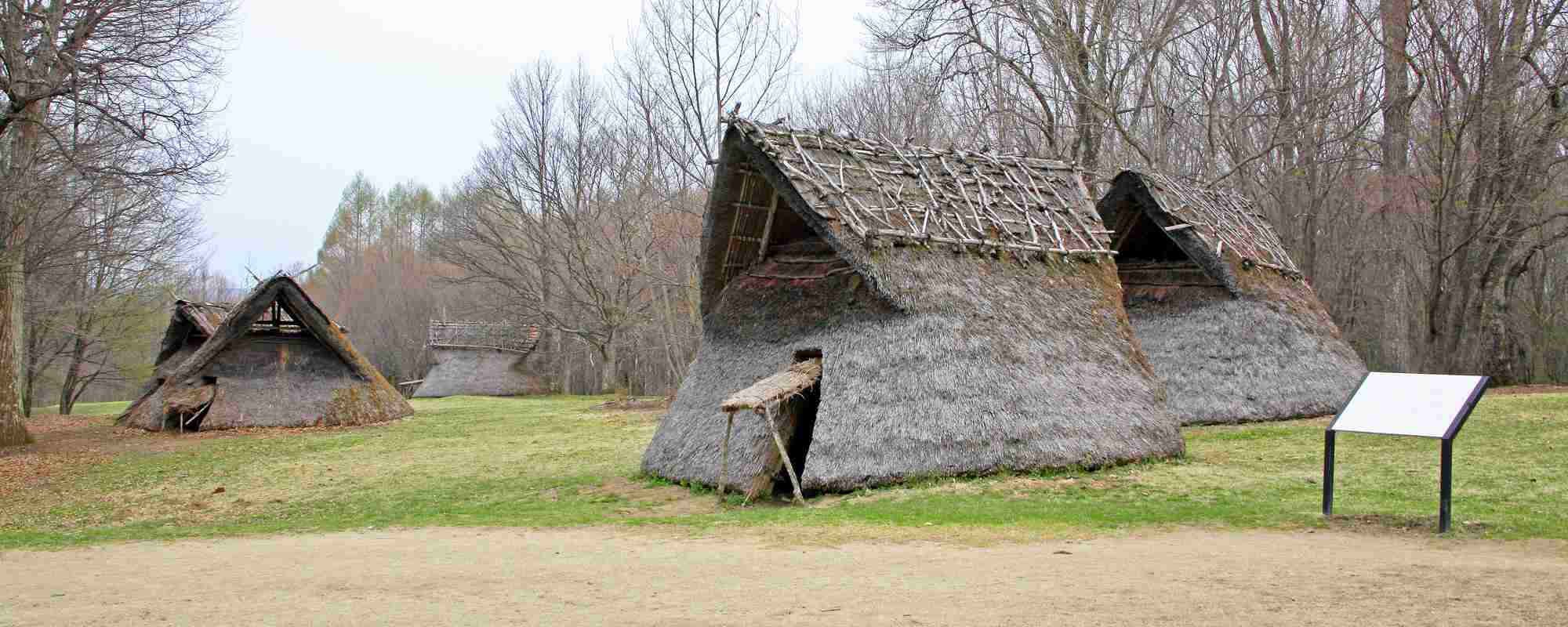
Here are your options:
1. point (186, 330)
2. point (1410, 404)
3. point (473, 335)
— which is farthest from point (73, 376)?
point (1410, 404)

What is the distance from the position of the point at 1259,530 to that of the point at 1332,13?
21958mm

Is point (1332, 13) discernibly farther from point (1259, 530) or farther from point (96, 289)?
point (96, 289)

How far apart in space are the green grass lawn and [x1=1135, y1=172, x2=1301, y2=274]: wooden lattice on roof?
11.9 feet

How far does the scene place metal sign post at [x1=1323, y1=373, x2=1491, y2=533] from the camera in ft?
26.6

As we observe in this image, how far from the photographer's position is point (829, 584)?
7164mm

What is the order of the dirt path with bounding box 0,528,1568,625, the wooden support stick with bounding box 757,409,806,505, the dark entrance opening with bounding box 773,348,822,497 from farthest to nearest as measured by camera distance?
the dark entrance opening with bounding box 773,348,822,497 → the wooden support stick with bounding box 757,409,806,505 → the dirt path with bounding box 0,528,1568,625

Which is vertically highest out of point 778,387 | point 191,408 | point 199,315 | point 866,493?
point 199,315

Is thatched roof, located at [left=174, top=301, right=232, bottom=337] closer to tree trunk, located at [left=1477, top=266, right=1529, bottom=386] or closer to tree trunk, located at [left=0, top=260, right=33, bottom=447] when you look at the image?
tree trunk, located at [left=0, top=260, right=33, bottom=447]

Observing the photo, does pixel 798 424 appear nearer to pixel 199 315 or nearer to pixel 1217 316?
pixel 1217 316

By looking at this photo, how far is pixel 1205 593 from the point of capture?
6328 mm

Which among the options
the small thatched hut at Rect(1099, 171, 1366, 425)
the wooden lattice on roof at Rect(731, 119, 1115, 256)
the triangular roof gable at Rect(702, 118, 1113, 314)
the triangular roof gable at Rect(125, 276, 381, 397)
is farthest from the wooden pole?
the triangular roof gable at Rect(125, 276, 381, 397)

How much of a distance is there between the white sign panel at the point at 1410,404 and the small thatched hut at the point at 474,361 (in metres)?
41.3

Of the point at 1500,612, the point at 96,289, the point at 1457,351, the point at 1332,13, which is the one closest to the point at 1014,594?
the point at 1500,612

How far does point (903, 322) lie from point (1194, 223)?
26.4 ft
